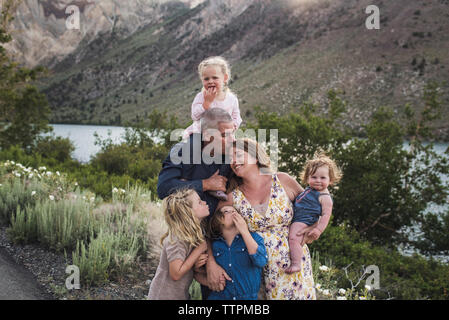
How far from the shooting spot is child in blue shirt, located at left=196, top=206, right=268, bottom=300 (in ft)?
8.98

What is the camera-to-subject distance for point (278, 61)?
6494 cm

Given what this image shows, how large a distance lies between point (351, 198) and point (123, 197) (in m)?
8.27

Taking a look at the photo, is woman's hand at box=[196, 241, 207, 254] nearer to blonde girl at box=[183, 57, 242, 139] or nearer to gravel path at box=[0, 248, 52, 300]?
blonde girl at box=[183, 57, 242, 139]

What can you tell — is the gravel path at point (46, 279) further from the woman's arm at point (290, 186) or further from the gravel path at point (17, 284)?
the woman's arm at point (290, 186)

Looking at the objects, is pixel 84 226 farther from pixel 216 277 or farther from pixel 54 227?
pixel 216 277

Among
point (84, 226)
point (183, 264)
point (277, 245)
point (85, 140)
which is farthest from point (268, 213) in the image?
point (85, 140)

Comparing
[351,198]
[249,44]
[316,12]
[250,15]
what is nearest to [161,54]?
[250,15]

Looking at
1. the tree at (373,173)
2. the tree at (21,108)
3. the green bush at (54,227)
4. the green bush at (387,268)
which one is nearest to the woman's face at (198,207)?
the green bush at (54,227)

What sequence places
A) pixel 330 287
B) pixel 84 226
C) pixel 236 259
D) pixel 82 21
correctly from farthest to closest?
pixel 82 21, pixel 84 226, pixel 330 287, pixel 236 259

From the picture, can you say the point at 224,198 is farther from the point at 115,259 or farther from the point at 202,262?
the point at 115,259

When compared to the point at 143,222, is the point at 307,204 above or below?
above

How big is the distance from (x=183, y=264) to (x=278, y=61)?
65730 millimetres

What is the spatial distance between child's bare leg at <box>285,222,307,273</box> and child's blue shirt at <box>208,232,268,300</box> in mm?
274

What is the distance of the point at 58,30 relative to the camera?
552 ft
